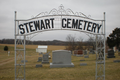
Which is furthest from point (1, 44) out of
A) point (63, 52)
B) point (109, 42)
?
point (63, 52)

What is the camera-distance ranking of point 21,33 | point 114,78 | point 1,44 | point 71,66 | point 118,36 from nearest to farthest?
point 21,33, point 114,78, point 71,66, point 118,36, point 1,44

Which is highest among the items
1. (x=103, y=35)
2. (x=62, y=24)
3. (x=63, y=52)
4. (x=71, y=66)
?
(x=62, y=24)

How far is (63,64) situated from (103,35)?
7.62 metres

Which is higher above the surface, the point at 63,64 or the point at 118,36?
the point at 118,36

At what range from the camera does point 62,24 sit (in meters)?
7.21

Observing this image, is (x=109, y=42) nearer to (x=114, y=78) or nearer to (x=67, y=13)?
(x=114, y=78)

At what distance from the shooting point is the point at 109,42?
1501 inches

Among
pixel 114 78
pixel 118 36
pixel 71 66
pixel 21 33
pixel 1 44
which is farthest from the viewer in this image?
pixel 1 44

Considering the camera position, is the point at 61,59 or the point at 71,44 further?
the point at 71,44

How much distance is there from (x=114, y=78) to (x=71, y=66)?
5585 mm

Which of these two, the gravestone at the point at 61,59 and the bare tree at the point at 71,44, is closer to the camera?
the gravestone at the point at 61,59

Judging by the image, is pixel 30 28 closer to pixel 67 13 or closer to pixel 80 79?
pixel 67 13

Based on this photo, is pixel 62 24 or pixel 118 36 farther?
pixel 118 36

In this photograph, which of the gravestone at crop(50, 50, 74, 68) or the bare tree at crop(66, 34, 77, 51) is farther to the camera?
the bare tree at crop(66, 34, 77, 51)
